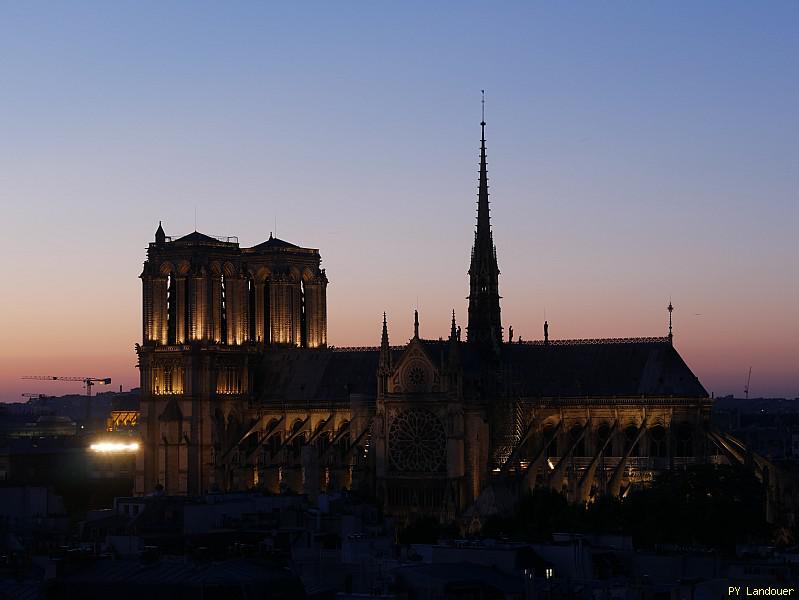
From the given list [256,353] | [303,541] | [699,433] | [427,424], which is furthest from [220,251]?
[303,541]

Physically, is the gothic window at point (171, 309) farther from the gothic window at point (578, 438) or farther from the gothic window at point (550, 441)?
the gothic window at point (578, 438)

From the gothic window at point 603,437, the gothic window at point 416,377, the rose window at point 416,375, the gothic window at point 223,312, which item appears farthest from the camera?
the gothic window at point 223,312

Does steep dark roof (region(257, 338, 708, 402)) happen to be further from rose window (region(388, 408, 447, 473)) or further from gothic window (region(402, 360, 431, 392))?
rose window (region(388, 408, 447, 473))

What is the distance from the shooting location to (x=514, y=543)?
122 m

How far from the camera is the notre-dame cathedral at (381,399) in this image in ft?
541

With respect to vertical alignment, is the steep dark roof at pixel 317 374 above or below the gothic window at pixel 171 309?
below

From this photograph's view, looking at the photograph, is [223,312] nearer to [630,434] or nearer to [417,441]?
[417,441]

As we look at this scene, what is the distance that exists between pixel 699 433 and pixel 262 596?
2446 inches

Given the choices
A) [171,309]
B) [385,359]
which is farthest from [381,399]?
[171,309]

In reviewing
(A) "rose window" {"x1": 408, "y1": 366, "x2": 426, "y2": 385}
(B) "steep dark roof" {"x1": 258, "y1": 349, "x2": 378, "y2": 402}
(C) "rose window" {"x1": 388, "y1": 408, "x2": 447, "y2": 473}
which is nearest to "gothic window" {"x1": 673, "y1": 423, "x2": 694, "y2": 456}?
(C) "rose window" {"x1": 388, "y1": 408, "x2": 447, "y2": 473}

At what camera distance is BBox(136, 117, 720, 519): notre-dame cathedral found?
6496 inches

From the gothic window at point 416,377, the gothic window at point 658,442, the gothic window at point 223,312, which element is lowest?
the gothic window at point 658,442

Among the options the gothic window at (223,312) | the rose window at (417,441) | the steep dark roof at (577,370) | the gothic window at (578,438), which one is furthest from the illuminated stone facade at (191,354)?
the gothic window at (578,438)

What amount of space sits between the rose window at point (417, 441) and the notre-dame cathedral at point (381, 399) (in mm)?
90
